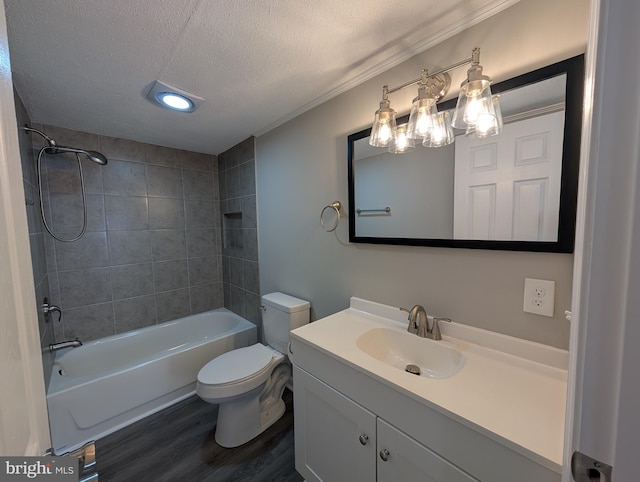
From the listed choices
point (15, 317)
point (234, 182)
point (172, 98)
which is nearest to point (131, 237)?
point (234, 182)

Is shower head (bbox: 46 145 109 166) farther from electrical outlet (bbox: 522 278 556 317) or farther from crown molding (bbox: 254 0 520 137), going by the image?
electrical outlet (bbox: 522 278 556 317)

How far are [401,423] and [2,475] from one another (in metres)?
0.89

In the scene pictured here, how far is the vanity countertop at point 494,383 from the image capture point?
0.62 meters

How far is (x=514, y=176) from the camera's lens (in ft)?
3.04

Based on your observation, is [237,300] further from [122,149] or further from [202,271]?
[122,149]

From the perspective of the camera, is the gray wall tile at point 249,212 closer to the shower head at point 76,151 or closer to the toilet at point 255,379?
the toilet at point 255,379

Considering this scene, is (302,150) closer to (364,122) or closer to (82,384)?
(364,122)

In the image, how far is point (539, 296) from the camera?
0.89 metres

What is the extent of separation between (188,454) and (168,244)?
1.76 meters

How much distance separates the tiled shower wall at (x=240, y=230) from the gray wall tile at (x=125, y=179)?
727 millimetres

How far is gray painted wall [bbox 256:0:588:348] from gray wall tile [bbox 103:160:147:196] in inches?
44.8

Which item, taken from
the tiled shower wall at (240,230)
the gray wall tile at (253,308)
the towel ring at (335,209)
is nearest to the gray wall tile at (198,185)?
the tiled shower wall at (240,230)

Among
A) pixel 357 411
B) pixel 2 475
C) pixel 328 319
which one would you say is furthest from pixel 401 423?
pixel 2 475

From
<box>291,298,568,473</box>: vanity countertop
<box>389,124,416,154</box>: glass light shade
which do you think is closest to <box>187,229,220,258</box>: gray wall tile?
<box>291,298,568,473</box>: vanity countertop
